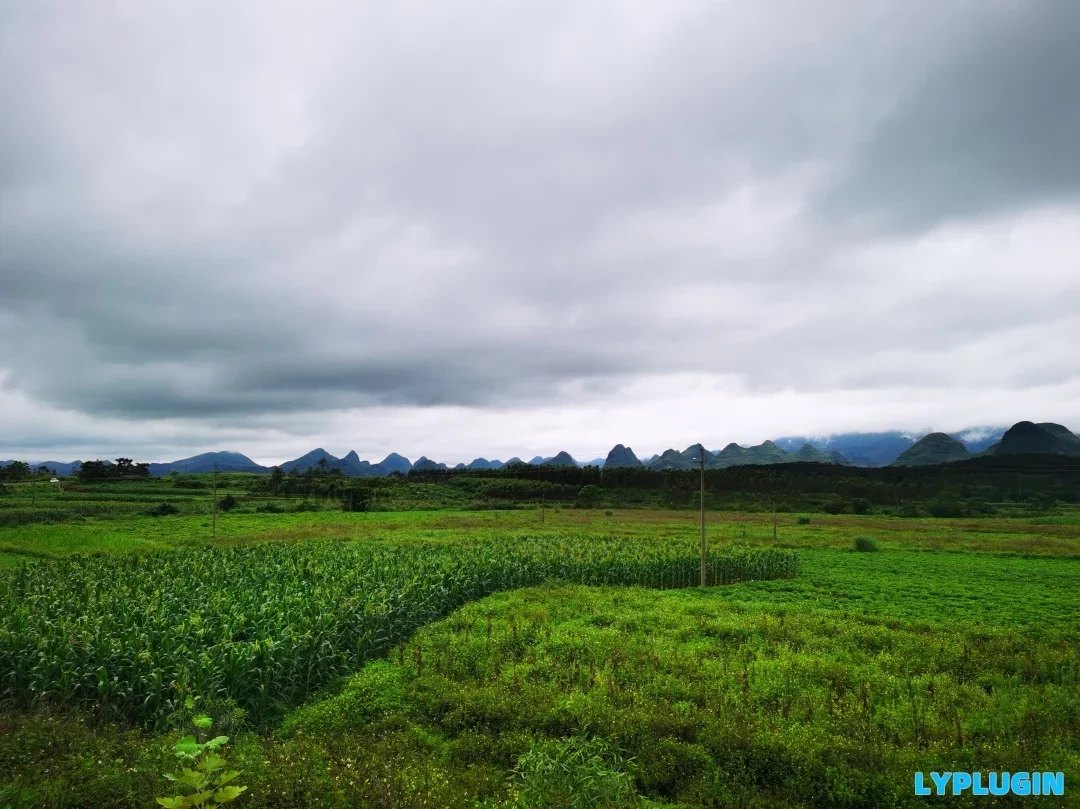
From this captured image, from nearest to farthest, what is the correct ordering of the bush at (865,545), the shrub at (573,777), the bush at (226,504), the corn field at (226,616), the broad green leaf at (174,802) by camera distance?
1. the broad green leaf at (174,802)
2. the shrub at (573,777)
3. the corn field at (226,616)
4. the bush at (865,545)
5. the bush at (226,504)

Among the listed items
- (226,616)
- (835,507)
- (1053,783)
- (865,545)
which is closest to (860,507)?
(835,507)

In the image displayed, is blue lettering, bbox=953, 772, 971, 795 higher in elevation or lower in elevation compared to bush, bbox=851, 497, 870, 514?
higher

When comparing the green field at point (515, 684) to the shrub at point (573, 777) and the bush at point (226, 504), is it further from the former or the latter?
the bush at point (226, 504)

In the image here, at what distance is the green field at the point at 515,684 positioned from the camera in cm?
843

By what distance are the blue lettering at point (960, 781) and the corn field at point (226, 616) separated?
41.0 feet

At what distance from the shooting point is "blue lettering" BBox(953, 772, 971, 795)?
8367 mm

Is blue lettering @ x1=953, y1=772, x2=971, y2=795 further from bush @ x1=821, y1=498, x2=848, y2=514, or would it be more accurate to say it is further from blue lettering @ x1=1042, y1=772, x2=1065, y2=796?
bush @ x1=821, y1=498, x2=848, y2=514

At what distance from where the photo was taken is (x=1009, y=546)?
4491 centimetres

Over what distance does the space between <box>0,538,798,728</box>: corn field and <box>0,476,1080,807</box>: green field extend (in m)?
0.08

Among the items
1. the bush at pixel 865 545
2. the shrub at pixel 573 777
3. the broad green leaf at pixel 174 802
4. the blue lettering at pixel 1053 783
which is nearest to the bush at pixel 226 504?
the bush at pixel 865 545

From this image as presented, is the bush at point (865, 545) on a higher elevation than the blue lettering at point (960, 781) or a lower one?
lower

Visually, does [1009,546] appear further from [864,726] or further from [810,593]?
[864,726]

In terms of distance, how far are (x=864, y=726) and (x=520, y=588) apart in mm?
16336

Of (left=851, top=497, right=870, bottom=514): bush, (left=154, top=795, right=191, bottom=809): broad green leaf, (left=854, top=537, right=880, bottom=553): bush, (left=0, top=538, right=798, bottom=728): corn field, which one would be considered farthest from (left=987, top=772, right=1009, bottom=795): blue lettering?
(left=851, top=497, right=870, bottom=514): bush
